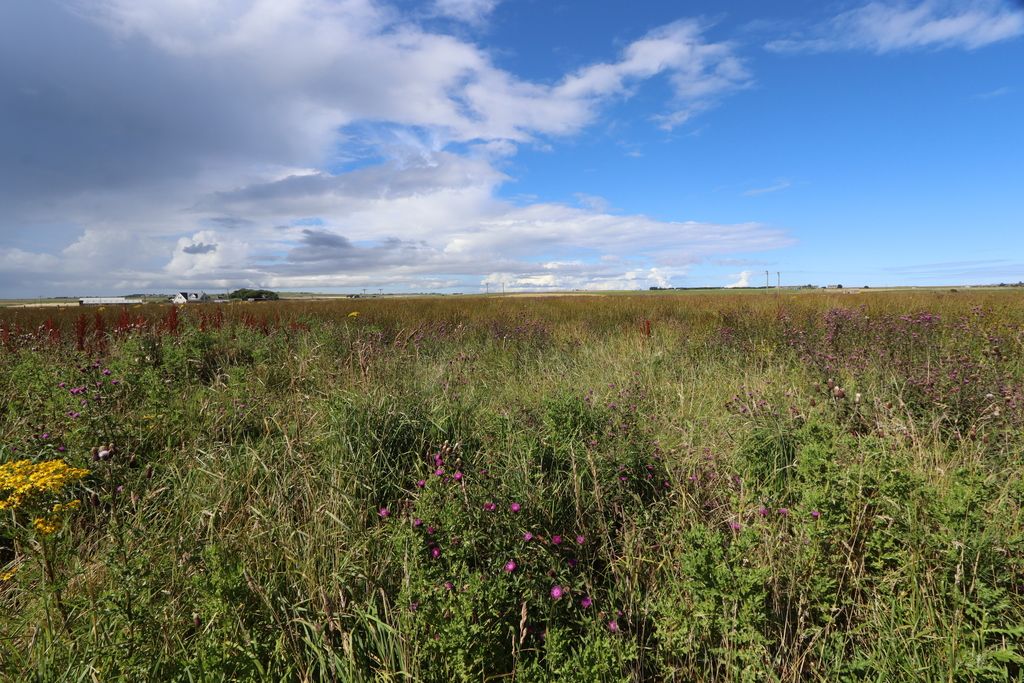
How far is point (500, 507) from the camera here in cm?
239

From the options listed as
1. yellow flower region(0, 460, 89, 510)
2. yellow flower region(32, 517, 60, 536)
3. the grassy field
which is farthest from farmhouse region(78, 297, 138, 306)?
yellow flower region(32, 517, 60, 536)

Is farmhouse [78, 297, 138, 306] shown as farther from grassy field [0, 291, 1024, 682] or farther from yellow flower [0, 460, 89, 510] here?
yellow flower [0, 460, 89, 510]

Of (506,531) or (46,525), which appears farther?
(506,531)

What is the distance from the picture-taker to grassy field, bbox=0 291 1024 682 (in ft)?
5.74

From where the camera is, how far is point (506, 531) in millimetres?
2309

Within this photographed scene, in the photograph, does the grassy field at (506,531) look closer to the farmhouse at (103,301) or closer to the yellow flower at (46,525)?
the yellow flower at (46,525)

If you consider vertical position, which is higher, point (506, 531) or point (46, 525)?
point (46, 525)

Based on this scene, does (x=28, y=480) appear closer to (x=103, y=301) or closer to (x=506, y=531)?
(x=506, y=531)

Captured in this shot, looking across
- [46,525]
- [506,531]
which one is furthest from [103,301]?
[506,531]

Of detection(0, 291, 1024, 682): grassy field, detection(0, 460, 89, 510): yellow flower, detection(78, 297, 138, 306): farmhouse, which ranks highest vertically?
detection(78, 297, 138, 306): farmhouse

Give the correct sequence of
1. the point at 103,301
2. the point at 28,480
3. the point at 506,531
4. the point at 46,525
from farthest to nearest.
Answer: the point at 103,301 → the point at 506,531 → the point at 28,480 → the point at 46,525

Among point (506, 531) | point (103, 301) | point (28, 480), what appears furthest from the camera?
point (103, 301)

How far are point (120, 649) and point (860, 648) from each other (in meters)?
2.83

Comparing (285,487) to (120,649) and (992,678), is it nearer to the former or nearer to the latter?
(120,649)
